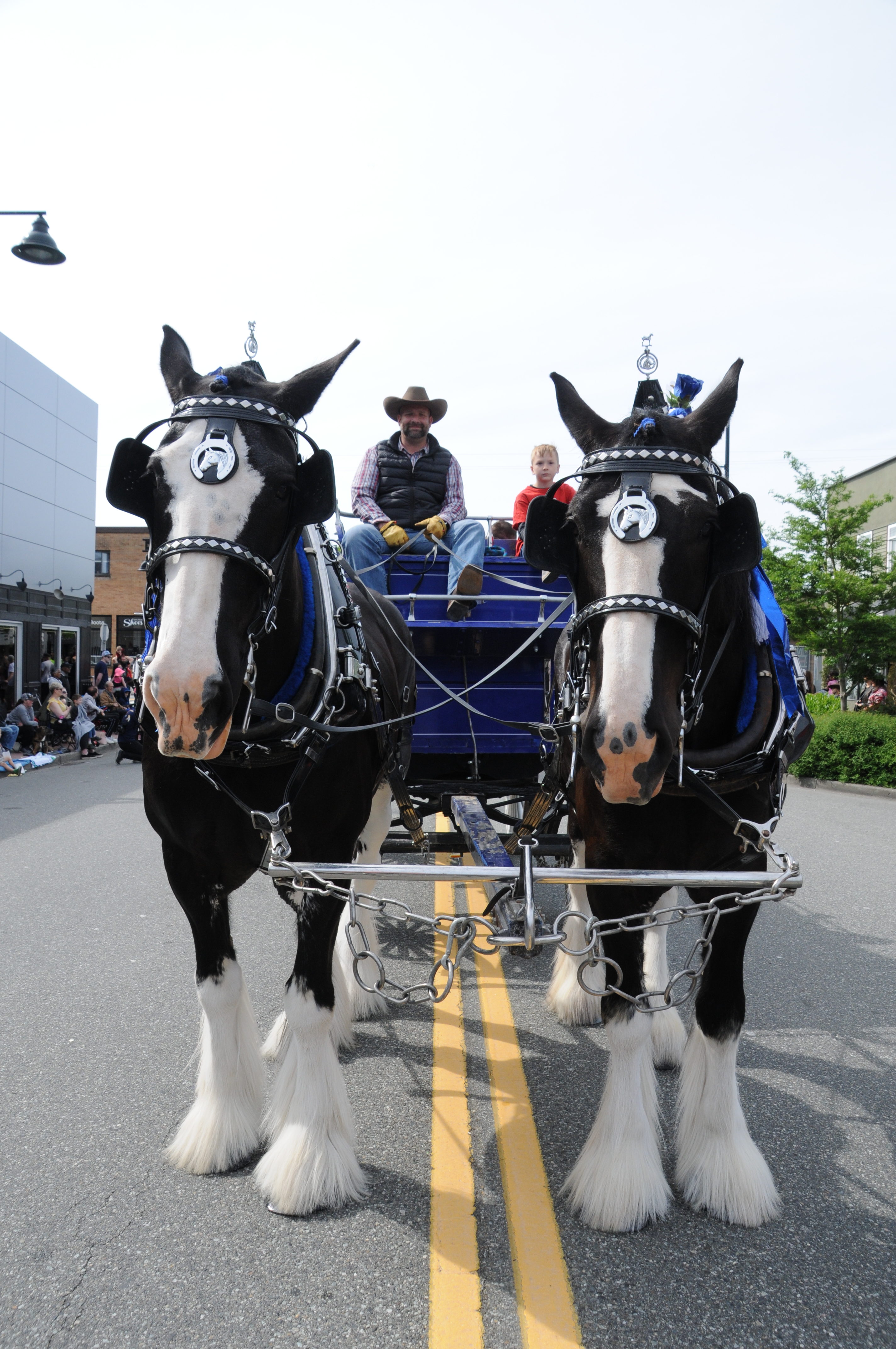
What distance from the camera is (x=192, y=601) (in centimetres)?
228

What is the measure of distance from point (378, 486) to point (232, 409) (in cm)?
320

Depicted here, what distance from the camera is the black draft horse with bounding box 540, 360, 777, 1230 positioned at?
7.66ft

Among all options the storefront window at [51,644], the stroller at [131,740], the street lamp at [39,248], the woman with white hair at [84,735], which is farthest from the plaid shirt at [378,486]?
the storefront window at [51,644]

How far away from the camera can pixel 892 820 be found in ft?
33.6

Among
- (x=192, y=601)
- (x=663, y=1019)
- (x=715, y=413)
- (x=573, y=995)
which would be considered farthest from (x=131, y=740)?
(x=715, y=413)

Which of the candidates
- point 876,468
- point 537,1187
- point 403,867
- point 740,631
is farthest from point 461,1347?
point 876,468

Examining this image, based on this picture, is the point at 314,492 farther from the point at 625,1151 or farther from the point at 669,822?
the point at 625,1151

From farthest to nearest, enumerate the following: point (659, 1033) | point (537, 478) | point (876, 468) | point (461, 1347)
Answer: point (876, 468)
point (537, 478)
point (659, 1033)
point (461, 1347)

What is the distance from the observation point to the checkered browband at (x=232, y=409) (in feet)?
8.47

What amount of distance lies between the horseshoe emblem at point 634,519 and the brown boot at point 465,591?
2371 millimetres

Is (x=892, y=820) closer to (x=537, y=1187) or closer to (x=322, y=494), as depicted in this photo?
(x=537, y=1187)

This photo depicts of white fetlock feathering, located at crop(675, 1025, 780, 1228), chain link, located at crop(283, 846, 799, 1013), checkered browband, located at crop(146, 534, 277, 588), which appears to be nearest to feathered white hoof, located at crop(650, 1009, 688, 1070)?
white fetlock feathering, located at crop(675, 1025, 780, 1228)

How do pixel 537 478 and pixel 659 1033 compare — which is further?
pixel 537 478

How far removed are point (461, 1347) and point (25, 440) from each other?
24622mm
